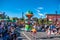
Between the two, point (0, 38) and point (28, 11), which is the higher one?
point (28, 11)

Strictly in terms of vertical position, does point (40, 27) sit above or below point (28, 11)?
below

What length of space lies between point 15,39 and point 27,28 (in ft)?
59.6

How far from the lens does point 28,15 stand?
113ft

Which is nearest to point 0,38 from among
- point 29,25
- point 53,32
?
point 53,32

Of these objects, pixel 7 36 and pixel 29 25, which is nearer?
pixel 7 36

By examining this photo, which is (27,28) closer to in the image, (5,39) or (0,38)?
(0,38)

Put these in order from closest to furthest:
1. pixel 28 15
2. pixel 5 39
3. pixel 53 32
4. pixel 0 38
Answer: pixel 5 39, pixel 0 38, pixel 53 32, pixel 28 15

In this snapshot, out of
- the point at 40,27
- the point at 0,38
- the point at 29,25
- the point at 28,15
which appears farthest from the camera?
the point at 40,27

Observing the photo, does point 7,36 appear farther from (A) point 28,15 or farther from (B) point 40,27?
(B) point 40,27

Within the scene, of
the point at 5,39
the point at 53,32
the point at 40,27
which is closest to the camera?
the point at 5,39

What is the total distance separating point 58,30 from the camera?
27.3 m

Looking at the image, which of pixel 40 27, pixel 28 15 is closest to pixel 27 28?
pixel 28 15

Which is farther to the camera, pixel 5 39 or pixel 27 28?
pixel 27 28

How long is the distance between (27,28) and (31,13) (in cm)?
353
